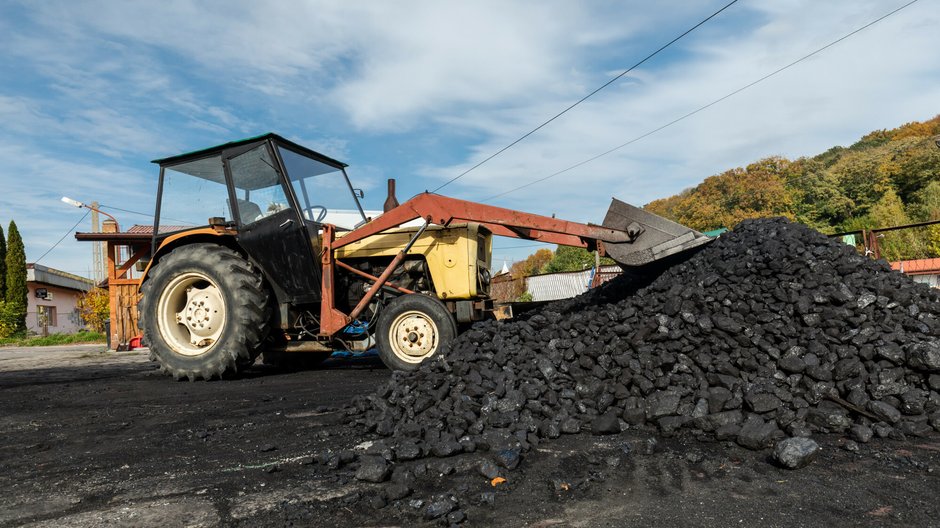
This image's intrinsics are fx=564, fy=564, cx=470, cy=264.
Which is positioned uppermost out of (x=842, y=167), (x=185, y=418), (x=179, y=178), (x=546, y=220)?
(x=842, y=167)

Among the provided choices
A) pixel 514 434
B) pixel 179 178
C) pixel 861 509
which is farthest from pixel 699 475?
pixel 179 178

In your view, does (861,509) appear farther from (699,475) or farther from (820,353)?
(820,353)

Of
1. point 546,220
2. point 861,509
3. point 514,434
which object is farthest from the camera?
point 546,220

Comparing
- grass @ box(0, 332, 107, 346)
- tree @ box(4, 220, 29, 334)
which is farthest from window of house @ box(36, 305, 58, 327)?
grass @ box(0, 332, 107, 346)

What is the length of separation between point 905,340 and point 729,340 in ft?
3.43

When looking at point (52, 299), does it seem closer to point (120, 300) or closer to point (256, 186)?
point (120, 300)

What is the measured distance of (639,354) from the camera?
394 cm

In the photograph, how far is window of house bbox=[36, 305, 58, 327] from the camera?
24016 millimetres

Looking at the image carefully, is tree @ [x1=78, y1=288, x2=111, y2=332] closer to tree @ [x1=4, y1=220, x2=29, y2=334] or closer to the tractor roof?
tree @ [x1=4, y1=220, x2=29, y2=334]

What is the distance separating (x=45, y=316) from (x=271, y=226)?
24.6 metres

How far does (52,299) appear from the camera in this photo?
28516 millimetres

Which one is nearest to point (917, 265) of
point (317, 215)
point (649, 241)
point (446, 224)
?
point (649, 241)

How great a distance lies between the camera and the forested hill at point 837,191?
73.8 ft

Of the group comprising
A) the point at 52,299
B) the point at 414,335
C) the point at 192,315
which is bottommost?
the point at 414,335
